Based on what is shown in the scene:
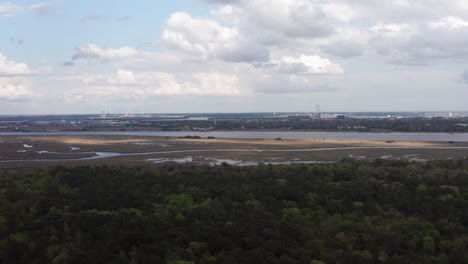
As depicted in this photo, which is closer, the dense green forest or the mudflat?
the dense green forest

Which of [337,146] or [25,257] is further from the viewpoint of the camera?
[337,146]

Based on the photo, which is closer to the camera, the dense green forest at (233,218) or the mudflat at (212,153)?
the dense green forest at (233,218)

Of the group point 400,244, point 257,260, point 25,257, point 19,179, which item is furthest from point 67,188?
point 400,244

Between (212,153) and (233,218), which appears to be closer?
(233,218)

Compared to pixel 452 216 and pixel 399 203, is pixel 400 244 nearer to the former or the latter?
pixel 452 216

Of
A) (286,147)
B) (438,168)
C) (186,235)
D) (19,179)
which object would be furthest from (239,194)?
(286,147)

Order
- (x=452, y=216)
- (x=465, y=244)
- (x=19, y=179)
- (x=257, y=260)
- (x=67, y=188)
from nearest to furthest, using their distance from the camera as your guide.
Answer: (x=257, y=260) < (x=465, y=244) < (x=452, y=216) < (x=67, y=188) < (x=19, y=179)

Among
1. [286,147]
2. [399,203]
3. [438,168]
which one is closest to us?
[399,203]

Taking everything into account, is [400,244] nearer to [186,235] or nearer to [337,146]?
[186,235]
